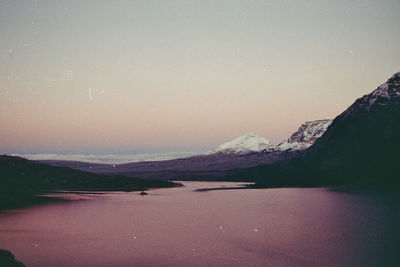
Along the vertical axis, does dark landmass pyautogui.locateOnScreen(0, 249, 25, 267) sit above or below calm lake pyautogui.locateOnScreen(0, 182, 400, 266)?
above

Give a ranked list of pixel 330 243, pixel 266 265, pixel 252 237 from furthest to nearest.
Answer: pixel 252 237 → pixel 330 243 → pixel 266 265

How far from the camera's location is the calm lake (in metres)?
48.2

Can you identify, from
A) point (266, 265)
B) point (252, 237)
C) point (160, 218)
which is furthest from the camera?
point (160, 218)

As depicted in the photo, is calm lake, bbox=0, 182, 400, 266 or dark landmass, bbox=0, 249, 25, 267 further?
calm lake, bbox=0, 182, 400, 266

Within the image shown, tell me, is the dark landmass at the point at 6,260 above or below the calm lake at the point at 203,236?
above

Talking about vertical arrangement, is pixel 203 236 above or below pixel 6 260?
below

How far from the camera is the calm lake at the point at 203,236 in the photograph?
1898 inches

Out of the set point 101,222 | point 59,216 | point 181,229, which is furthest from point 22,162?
point 181,229

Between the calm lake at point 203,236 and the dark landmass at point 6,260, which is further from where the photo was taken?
the calm lake at point 203,236

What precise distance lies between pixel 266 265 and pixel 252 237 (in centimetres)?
1783

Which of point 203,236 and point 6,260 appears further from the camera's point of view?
point 203,236

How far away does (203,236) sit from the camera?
212ft

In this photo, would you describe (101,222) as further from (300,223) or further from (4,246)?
(300,223)

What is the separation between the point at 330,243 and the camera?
58.2 m
